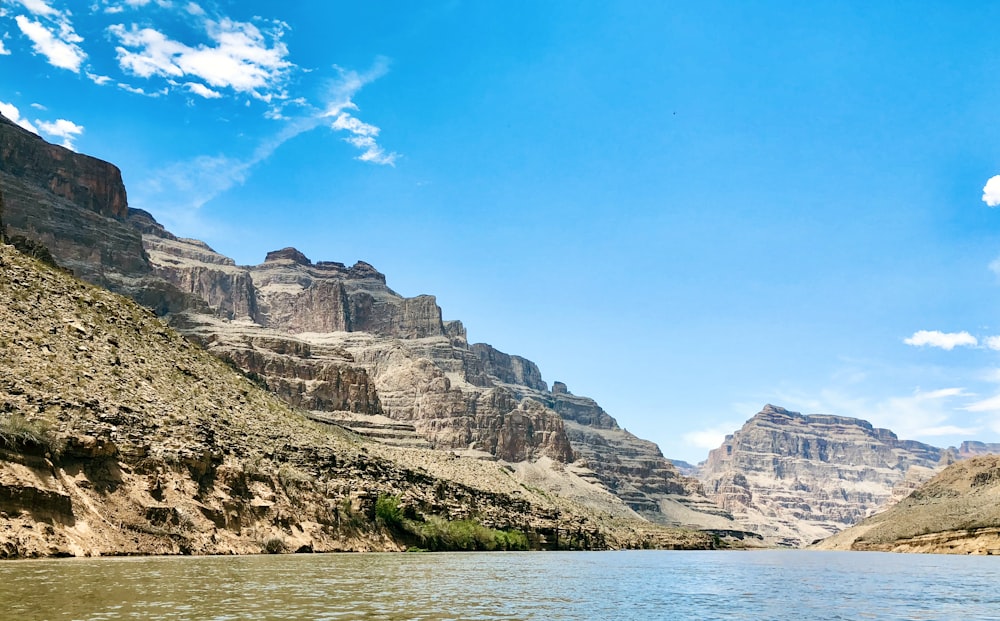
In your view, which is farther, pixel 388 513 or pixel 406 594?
pixel 388 513

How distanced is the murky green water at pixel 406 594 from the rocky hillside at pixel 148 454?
499 centimetres

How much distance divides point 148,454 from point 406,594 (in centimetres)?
3255

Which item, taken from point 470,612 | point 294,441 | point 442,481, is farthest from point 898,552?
point 470,612

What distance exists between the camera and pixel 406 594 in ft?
137

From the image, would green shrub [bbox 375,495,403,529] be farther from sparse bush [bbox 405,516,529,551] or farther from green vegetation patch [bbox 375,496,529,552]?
sparse bush [bbox 405,516,529,551]

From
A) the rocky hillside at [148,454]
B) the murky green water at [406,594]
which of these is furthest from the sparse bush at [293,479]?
the murky green water at [406,594]

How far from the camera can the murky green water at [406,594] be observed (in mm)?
32250

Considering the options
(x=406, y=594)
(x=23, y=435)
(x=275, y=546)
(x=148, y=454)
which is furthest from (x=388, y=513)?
(x=406, y=594)

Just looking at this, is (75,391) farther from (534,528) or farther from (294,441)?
(534,528)

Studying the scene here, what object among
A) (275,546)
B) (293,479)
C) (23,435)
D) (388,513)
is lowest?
(275,546)

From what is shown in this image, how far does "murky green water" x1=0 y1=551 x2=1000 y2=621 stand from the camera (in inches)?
1270

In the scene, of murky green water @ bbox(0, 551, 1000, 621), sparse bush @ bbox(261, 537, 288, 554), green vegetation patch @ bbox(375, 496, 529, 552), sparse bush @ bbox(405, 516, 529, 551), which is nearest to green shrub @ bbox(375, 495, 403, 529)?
green vegetation patch @ bbox(375, 496, 529, 552)

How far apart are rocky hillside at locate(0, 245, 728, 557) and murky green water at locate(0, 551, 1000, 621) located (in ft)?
16.4

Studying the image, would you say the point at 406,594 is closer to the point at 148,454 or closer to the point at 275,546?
the point at 148,454
